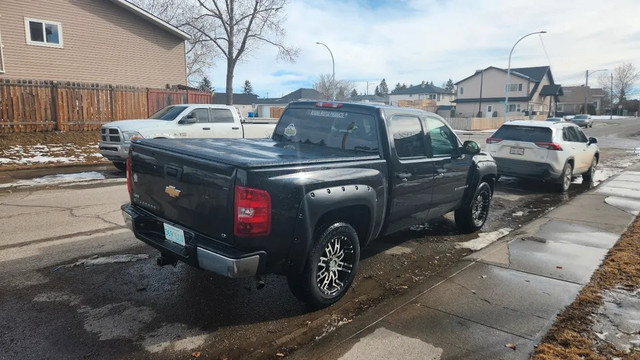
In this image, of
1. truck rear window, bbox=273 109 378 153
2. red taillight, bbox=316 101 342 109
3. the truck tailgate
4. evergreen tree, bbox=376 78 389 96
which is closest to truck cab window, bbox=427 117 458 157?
truck rear window, bbox=273 109 378 153

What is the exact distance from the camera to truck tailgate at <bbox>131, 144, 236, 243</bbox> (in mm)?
3102

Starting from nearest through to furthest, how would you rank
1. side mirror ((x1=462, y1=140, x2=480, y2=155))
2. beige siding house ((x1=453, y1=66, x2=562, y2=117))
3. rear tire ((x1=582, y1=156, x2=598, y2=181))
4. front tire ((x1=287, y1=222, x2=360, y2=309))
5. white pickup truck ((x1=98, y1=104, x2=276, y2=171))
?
1. front tire ((x1=287, y1=222, x2=360, y2=309))
2. side mirror ((x1=462, y1=140, x2=480, y2=155))
3. white pickup truck ((x1=98, y1=104, x2=276, y2=171))
4. rear tire ((x1=582, y1=156, x2=598, y2=181))
5. beige siding house ((x1=453, y1=66, x2=562, y2=117))

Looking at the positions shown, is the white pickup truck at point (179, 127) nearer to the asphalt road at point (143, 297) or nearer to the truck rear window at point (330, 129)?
the asphalt road at point (143, 297)

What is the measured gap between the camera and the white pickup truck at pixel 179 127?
10250 millimetres

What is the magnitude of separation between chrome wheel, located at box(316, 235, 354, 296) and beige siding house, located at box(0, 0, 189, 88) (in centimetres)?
1988

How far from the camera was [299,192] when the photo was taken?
128 inches

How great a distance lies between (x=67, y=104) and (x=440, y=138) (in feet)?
50.5

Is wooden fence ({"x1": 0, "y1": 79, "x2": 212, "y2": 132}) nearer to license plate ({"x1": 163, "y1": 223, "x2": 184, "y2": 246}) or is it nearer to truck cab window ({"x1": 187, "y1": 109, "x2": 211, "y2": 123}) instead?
truck cab window ({"x1": 187, "y1": 109, "x2": 211, "y2": 123})

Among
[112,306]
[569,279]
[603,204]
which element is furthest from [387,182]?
[603,204]

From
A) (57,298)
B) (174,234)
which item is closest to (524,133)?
(174,234)

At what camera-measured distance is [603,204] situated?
8.47 m

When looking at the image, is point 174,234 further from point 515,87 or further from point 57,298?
point 515,87

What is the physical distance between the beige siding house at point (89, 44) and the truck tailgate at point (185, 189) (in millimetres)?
18510

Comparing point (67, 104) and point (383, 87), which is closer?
point (67, 104)
